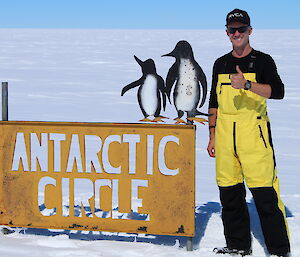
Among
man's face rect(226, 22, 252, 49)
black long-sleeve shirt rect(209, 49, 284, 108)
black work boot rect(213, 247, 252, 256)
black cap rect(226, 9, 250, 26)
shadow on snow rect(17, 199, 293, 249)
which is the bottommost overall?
black work boot rect(213, 247, 252, 256)

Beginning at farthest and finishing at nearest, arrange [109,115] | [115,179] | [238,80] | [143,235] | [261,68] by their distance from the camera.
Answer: [109,115] < [143,235] < [115,179] < [261,68] < [238,80]

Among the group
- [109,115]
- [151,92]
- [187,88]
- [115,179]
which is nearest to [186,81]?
[187,88]

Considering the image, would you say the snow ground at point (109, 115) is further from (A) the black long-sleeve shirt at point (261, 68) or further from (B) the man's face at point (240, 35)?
(B) the man's face at point (240, 35)

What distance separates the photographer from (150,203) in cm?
318

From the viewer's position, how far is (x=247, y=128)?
2.79 m

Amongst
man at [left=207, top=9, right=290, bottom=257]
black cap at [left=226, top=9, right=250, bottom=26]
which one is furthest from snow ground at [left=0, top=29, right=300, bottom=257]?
black cap at [left=226, top=9, right=250, bottom=26]

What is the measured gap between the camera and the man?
2.74 meters

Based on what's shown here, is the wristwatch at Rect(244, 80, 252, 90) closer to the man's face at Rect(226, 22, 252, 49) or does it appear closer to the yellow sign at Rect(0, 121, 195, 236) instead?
the man's face at Rect(226, 22, 252, 49)

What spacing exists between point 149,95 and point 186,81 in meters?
0.26

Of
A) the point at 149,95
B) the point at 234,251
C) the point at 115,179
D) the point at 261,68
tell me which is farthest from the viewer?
the point at 115,179

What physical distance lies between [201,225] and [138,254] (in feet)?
2.80

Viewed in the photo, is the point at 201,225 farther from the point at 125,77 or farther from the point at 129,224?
the point at 125,77

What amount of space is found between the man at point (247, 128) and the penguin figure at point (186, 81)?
140 millimetres

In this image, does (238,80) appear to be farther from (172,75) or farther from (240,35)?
(172,75)
